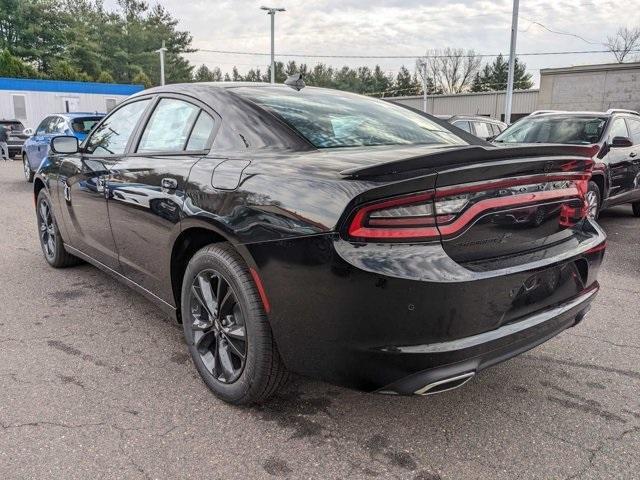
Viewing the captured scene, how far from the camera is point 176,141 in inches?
123

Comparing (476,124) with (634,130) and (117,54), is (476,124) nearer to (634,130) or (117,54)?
(634,130)

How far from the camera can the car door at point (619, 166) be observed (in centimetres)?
696

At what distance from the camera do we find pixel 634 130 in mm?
7641

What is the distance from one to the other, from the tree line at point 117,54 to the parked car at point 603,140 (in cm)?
3153

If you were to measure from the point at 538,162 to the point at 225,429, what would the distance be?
1818mm

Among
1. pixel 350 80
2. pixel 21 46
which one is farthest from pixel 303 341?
pixel 350 80

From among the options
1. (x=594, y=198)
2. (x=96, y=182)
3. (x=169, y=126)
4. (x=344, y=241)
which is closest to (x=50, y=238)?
(x=96, y=182)

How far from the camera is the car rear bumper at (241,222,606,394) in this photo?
1955mm

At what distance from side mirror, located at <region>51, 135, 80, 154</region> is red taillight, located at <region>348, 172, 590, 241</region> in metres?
Answer: 3.15

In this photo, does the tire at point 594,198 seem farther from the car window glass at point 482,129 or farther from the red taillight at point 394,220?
the car window glass at point 482,129

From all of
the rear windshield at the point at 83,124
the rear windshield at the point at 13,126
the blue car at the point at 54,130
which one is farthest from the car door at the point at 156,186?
the rear windshield at the point at 13,126

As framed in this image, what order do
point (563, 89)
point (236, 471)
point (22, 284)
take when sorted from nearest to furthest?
point (236, 471) < point (22, 284) < point (563, 89)

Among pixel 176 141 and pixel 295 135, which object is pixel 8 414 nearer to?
pixel 176 141

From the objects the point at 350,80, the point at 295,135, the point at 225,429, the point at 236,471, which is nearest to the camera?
the point at 236,471
